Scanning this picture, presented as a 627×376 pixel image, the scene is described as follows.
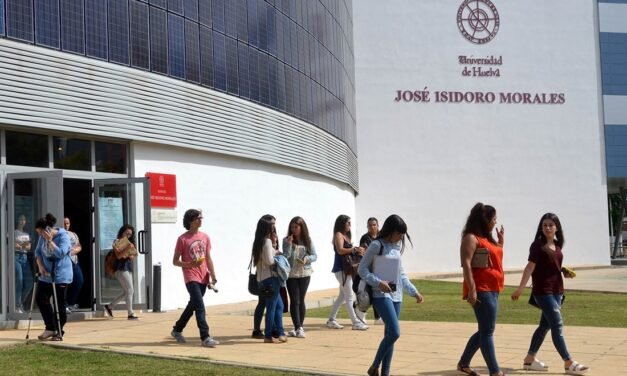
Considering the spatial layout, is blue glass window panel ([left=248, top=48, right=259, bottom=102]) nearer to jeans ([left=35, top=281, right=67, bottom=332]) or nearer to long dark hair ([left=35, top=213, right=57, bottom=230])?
long dark hair ([left=35, top=213, right=57, bottom=230])

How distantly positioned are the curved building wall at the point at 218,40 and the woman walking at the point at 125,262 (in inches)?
126

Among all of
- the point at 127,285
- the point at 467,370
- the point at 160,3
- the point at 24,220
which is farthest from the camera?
the point at 160,3

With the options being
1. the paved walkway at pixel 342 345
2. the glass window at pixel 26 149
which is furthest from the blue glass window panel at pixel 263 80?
the paved walkway at pixel 342 345

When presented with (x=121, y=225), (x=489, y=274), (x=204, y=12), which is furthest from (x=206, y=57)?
(x=489, y=274)

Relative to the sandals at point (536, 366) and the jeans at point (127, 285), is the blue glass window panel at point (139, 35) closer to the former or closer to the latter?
the jeans at point (127, 285)

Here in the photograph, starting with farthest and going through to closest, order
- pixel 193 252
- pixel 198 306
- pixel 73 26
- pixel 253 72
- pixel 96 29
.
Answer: pixel 253 72, pixel 96 29, pixel 73 26, pixel 193 252, pixel 198 306

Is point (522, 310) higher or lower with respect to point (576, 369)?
lower

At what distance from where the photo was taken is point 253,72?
2034 cm

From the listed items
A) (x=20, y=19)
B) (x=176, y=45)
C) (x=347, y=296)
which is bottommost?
(x=347, y=296)

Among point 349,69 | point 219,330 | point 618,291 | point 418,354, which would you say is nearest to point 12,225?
point 219,330

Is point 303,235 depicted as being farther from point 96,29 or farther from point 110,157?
point 96,29

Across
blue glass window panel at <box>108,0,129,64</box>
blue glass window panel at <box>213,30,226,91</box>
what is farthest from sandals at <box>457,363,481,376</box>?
blue glass window panel at <box>213,30,226,91</box>

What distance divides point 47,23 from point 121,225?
3861 millimetres

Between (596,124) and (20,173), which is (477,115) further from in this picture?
(20,173)
